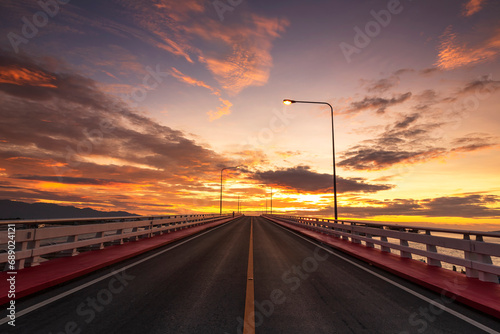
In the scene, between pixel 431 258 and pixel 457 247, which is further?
pixel 431 258

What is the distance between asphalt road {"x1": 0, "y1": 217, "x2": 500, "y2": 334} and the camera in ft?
14.1

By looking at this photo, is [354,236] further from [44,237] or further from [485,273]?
[44,237]

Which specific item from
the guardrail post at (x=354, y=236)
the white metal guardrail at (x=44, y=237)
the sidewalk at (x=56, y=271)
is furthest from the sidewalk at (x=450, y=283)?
the white metal guardrail at (x=44, y=237)

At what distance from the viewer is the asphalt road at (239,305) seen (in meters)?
4.29

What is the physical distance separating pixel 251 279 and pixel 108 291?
3333 millimetres

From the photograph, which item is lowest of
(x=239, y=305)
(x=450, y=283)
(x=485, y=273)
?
(x=239, y=305)

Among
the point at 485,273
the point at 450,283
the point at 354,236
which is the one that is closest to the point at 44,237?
the point at 450,283

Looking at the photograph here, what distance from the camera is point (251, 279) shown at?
23.8 feet

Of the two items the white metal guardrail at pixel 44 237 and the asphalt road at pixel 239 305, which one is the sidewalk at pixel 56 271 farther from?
the white metal guardrail at pixel 44 237

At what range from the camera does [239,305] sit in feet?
17.1

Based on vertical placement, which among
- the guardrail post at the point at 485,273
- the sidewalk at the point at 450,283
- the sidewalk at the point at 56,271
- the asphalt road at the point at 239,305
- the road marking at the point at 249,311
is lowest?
the asphalt road at the point at 239,305

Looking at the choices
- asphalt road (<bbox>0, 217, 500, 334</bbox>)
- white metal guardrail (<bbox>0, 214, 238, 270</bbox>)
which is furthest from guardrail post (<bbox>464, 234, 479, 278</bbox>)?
white metal guardrail (<bbox>0, 214, 238, 270</bbox>)

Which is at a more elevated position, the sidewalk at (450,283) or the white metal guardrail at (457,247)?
the white metal guardrail at (457,247)

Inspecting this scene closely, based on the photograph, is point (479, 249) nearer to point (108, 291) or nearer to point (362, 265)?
point (362, 265)
